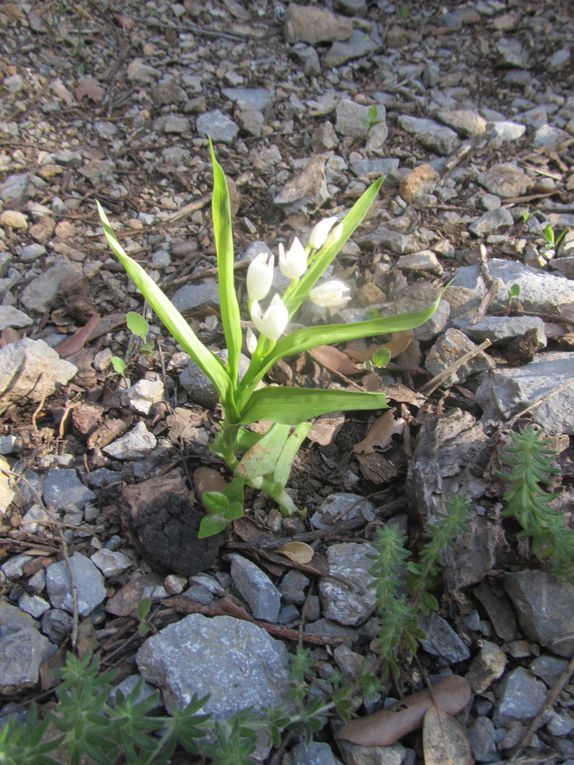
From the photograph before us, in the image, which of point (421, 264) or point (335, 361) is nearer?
point (335, 361)

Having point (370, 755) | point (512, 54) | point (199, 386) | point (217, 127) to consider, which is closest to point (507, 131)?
point (512, 54)

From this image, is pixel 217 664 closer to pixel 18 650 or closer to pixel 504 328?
pixel 18 650

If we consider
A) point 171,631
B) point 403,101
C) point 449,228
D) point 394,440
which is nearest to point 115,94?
point 403,101

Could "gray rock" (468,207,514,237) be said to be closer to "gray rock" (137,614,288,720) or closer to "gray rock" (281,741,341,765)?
"gray rock" (137,614,288,720)

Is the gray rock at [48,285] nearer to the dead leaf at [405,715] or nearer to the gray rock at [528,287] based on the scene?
the gray rock at [528,287]

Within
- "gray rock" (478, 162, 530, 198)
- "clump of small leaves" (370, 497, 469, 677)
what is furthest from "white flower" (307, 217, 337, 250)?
"gray rock" (478, 162, 530, 198)

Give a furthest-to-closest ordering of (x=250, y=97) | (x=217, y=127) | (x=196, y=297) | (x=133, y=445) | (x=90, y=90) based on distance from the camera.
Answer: (x=250, y=97) → (x=90, y=90) → (x=217, y=127) → (x=196, y=297) → (x=133, y=445)
